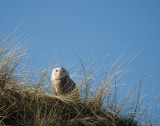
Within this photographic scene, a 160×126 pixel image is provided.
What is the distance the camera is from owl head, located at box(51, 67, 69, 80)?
2947 millimetres

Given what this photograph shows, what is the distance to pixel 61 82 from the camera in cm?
296

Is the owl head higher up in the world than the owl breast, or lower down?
higher up

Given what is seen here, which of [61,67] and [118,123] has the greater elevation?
[61,67]

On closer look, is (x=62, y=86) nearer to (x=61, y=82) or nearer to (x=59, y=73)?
(x=61, y=82)

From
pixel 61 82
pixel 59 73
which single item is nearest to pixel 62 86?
pixel 61 82

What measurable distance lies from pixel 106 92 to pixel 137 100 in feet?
1.13

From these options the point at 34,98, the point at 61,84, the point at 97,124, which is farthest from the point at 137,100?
the point at 34,98

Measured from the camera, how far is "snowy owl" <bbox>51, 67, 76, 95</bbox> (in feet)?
9.59

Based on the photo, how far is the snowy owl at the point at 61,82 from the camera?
9.59ft

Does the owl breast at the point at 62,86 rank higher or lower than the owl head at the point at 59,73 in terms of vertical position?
lower

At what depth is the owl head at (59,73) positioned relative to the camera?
2.95 meters

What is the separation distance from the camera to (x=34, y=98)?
96.3 inches

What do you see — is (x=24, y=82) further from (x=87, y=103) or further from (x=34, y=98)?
(x=87, y=103)

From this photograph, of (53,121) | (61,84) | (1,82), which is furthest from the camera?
(61,84)
